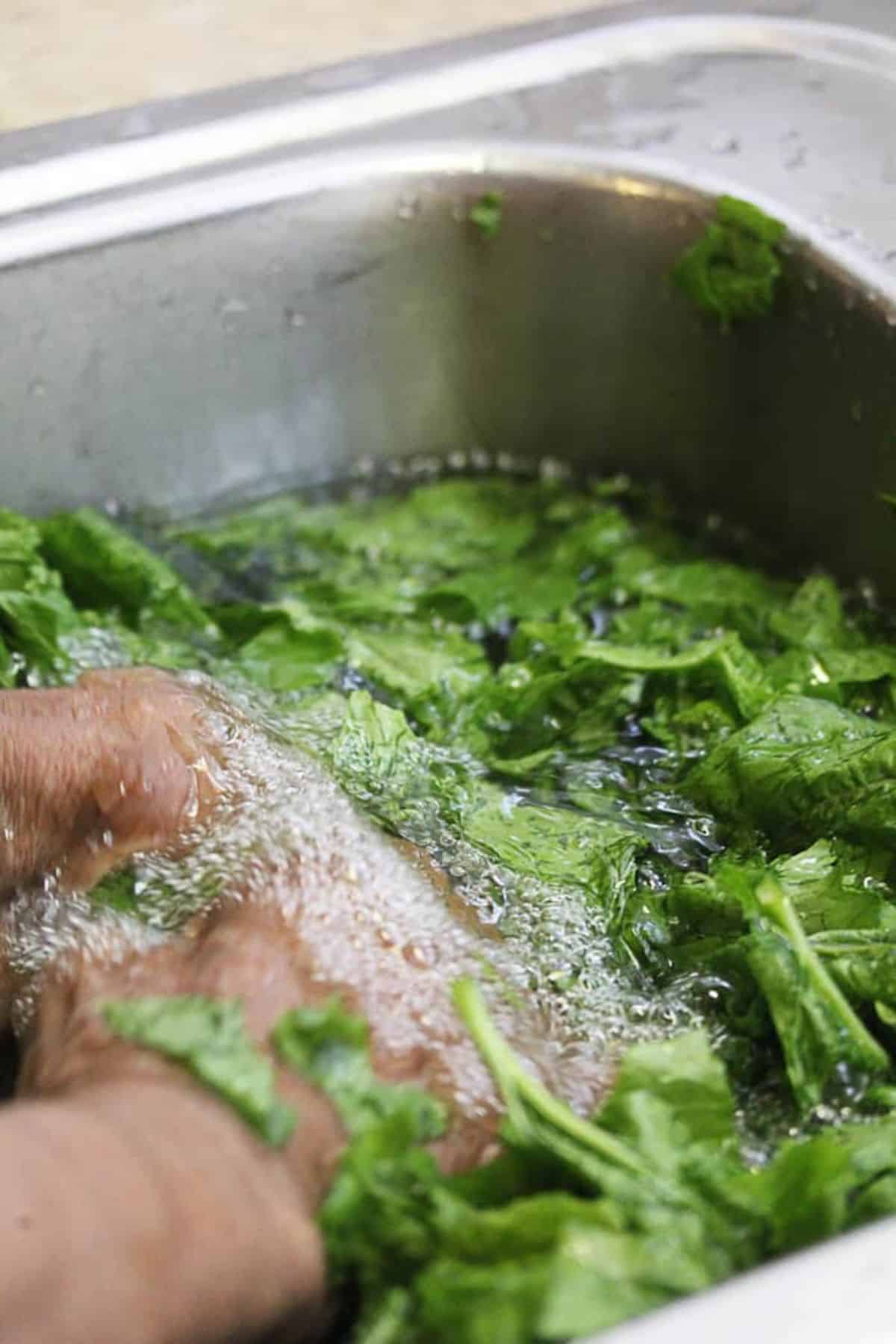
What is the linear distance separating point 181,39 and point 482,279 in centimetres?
50

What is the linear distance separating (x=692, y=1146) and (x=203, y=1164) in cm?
27

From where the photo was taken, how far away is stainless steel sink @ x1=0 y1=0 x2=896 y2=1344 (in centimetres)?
161

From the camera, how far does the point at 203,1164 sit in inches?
32.0

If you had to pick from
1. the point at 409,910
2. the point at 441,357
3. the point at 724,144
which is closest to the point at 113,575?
the point at 441,357

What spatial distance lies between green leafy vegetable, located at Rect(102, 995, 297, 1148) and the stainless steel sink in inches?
36.6

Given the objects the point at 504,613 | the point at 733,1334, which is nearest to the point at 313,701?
the point at 504,613

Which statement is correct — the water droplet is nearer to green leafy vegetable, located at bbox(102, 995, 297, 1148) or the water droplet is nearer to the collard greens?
the collard greens

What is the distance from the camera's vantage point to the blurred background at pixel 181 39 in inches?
70.6

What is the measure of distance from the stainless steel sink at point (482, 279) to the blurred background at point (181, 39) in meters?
0.11

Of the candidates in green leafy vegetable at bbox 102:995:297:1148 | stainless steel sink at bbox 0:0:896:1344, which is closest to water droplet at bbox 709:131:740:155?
stainless steel sink at bbox 0:0:896:1344

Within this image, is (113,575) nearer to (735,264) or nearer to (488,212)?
(488,212)

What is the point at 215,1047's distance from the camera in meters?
0.85

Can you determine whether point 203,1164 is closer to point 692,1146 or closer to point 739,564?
point 692,1146

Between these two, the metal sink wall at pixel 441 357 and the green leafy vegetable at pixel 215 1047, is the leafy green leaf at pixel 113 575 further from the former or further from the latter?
the green leafy vegetable at pixel 215 1047
